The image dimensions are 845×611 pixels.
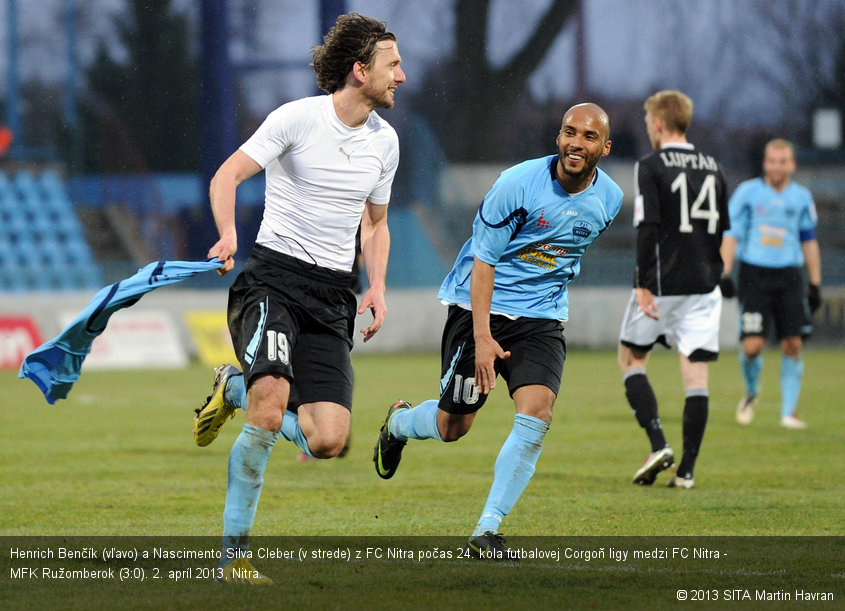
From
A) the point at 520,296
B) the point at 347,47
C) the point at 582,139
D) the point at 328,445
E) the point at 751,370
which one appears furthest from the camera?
the point at 751,370

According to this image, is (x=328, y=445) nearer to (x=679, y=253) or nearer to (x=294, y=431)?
(x=294, y=431)

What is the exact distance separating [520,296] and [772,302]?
18.5 ft

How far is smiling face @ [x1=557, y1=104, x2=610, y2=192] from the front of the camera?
17.9 feet

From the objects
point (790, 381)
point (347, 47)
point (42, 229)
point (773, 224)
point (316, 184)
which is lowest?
point (42, 229)

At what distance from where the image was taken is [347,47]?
5.59 m

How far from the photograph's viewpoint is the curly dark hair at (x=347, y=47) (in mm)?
5570

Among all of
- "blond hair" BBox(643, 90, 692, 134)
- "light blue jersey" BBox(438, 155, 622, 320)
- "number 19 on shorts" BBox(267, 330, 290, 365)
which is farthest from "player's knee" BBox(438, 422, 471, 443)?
"blond hair" BBox(643, 90, 692, 134)

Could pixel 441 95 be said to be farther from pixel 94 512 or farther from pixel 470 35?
pixel 94 512

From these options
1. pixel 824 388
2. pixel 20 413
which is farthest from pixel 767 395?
pixel 20 413

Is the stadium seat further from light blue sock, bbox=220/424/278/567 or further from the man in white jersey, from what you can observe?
light blue sock, bbox=220/424/278/567

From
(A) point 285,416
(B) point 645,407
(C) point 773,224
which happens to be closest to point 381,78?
(A) point 285,416

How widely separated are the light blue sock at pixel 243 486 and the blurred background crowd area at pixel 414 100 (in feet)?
52.2

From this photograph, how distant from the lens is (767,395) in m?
13.8

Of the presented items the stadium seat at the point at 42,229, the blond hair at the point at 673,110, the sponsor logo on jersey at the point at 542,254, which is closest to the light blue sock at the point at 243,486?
the sponsor logo on jersey at the point at 542,254
